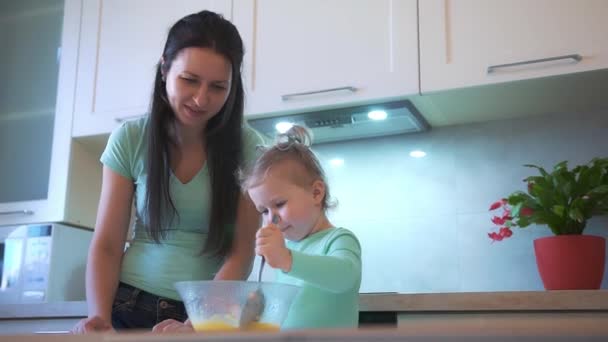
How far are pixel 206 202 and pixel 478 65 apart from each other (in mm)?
887

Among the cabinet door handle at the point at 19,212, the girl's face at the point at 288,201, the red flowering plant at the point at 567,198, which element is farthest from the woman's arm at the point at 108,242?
the cabinet door handle at the point at 19,212

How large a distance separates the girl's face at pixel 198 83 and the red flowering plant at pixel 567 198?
34.0 inches

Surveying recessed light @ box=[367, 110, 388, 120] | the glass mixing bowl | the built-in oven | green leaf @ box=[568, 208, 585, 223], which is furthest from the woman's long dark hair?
the built-in oven

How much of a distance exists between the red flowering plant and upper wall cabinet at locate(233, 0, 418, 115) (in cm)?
42

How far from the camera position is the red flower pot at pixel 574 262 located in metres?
1.67

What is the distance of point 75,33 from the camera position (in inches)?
98.3

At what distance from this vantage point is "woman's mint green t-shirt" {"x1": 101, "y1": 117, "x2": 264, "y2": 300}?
4.23 feet

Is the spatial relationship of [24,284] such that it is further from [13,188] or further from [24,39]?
[24,39]

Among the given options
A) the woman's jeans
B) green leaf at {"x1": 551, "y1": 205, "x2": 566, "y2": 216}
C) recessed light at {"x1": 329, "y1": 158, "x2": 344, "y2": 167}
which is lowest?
the woman's jeans

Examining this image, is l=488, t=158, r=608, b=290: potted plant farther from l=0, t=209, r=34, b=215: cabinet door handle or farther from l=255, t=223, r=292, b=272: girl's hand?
l=0, t=209, r=34, b=215: cabinet door handle

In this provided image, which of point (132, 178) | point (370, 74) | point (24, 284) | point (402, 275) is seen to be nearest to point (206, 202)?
point (132, 178)

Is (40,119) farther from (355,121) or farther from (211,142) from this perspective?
(211,142)

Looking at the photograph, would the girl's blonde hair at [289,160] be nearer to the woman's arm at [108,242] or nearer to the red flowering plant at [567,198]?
the woman's arm at [108,242]

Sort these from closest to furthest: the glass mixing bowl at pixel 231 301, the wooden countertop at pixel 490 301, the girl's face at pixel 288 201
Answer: the glass mixing bowl at pixel 231 301 < the girl's face at pixel 288 201 < the wooden countertop at pixel 490 301
